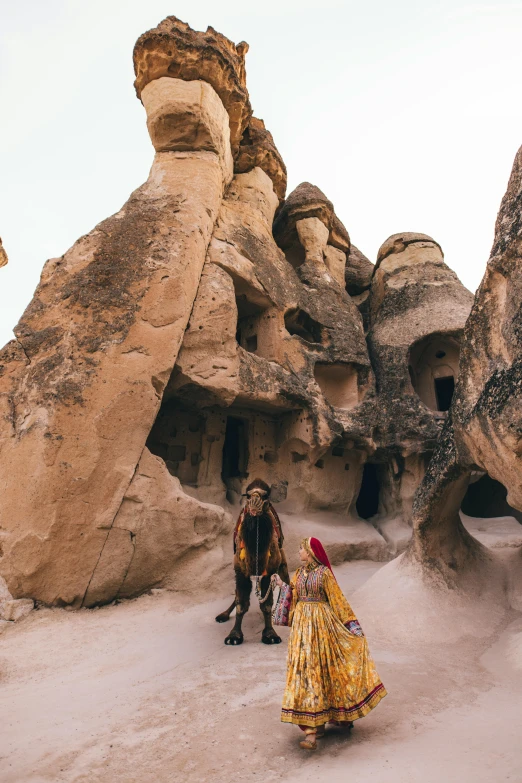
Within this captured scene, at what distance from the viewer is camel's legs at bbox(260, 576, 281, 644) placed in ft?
15.4

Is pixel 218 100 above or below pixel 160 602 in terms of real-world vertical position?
above

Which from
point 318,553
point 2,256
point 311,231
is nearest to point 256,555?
point 318,553

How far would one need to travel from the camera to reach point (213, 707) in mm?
3328

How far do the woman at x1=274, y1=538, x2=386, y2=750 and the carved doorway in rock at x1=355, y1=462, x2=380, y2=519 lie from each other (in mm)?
8432

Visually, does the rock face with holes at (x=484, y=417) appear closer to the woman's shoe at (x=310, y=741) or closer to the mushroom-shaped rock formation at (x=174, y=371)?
the woman's shoe at (x=310, y=741)

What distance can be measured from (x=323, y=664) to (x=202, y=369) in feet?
16.0

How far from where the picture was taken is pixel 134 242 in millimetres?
7129

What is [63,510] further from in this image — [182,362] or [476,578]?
[476,578]

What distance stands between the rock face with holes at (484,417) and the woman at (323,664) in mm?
2126

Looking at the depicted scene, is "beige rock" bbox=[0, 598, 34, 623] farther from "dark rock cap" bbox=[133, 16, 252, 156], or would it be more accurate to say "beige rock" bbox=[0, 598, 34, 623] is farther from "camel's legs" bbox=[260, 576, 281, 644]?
"dark rock cap" bbox=[133, 16, 252, 156]

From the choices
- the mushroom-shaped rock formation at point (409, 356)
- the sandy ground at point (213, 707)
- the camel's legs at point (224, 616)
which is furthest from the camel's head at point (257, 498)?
the mushroom-shaped rock formation at point (409, 356)

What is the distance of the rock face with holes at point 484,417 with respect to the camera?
167 inches

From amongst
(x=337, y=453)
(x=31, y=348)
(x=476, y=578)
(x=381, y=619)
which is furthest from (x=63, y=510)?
(x=337, y=453)

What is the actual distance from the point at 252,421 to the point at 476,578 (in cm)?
435
